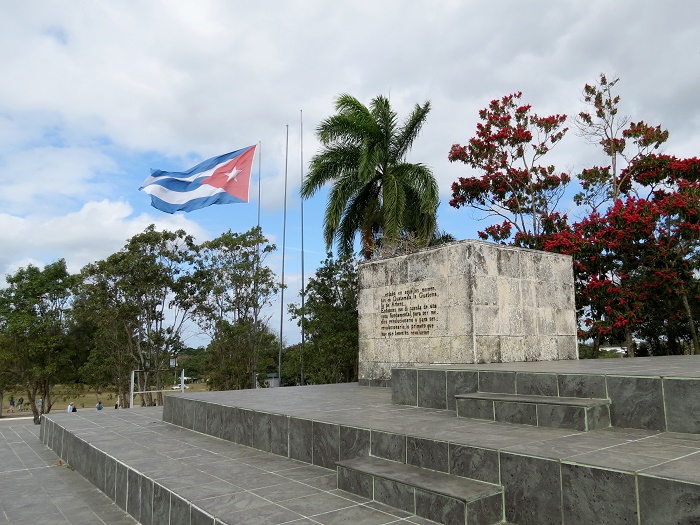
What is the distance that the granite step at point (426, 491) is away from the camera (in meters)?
3.09

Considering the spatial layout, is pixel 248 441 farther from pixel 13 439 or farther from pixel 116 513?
pixel 13 439

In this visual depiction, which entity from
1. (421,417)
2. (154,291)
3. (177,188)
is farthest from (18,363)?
(421,417)

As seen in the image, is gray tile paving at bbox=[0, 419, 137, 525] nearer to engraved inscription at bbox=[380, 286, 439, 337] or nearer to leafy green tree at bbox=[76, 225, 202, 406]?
engraved inscription at bbox=[380, 286, 439, 337]

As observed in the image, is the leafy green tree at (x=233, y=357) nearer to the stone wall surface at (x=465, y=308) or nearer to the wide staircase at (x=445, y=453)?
the stone wall surface at (x=465, y=308)

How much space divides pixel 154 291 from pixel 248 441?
703 inches

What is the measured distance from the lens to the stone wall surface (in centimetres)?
812

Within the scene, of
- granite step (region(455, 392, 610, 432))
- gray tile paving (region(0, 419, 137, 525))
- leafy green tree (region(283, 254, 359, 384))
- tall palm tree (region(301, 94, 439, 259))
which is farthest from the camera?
Answer: leafy green tree (region(283, 254, 359, 384))

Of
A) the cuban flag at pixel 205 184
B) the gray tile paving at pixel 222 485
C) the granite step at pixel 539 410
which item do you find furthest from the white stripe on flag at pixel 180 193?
the granite step at pixel 539 410

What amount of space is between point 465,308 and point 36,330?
2320cm

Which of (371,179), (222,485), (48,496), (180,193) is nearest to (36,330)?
(180,193)

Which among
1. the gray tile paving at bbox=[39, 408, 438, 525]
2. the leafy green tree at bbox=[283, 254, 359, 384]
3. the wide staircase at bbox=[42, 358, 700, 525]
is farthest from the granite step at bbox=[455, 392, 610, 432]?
the leafy green tree at bbox=[283, 254, 359, 384]

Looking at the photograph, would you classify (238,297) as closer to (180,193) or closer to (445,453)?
(180,193)

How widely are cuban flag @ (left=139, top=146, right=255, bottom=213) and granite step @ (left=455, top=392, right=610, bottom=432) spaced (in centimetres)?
1083

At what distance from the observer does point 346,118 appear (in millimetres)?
15867
